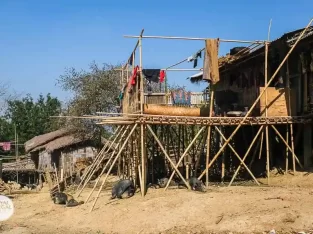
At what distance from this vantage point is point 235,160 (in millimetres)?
19250

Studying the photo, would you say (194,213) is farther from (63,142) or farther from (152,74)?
(63,142)

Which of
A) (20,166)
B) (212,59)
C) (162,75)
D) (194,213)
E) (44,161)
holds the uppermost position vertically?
(212,59)

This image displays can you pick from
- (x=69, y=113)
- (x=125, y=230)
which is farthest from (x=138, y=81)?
(x=69, y=113)

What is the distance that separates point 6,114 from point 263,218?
137 ft

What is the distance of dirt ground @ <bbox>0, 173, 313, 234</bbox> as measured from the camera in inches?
413

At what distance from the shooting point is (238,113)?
51.4 ft

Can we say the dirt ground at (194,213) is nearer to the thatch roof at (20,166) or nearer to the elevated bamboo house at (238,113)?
the elevated bamboo house at (238,113)

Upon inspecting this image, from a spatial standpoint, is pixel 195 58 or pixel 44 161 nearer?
pixel 195 58

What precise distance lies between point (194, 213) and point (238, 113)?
515cm

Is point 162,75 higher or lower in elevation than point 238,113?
higher

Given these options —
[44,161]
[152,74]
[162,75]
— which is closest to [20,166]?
[44,161]

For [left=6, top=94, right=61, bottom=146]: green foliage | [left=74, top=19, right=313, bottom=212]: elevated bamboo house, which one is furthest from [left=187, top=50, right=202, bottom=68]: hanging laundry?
[left=6, top=94, right=61, bottom=146]: green foliage

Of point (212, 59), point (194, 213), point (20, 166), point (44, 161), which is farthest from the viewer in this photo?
point (20, 166)

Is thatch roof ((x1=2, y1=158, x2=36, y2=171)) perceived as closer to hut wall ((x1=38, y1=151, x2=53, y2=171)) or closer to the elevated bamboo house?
hut wall ((x1=38, y1=151, x2=53, y2=171))
